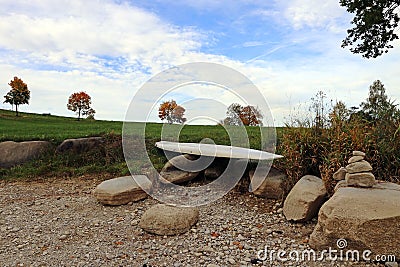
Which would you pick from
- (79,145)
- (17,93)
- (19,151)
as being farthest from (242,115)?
(17,93)

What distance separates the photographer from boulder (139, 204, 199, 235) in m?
3.92

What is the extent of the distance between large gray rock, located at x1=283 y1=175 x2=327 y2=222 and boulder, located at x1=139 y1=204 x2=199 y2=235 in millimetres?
1329

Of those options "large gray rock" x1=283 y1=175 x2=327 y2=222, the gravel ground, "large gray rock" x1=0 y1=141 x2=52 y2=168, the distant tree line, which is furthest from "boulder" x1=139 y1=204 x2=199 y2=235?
the distant tree line

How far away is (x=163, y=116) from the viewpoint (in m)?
4.88

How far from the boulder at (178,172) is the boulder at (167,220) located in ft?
4.74

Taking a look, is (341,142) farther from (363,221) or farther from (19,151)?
(19,151)

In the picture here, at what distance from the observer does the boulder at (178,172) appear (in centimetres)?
562

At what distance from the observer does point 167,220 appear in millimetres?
3957

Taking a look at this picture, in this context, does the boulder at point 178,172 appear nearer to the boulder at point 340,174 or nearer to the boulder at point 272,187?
the boulder at point 272,187

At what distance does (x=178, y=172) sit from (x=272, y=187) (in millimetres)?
1804

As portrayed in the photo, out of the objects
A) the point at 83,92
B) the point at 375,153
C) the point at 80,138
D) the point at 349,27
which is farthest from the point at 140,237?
the point at 83,92

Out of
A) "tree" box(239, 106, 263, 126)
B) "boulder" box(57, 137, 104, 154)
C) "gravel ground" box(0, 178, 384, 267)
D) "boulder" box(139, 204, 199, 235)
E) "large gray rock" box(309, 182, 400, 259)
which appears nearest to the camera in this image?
"large gray rock" box(309, 182, 400, 259)

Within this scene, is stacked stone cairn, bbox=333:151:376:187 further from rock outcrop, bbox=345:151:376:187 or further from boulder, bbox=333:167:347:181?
boulder, bbox=333:167:347:181

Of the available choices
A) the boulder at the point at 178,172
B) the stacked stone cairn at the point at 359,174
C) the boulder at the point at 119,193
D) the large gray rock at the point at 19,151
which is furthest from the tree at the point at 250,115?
the large gray rock at the point at 19,151
